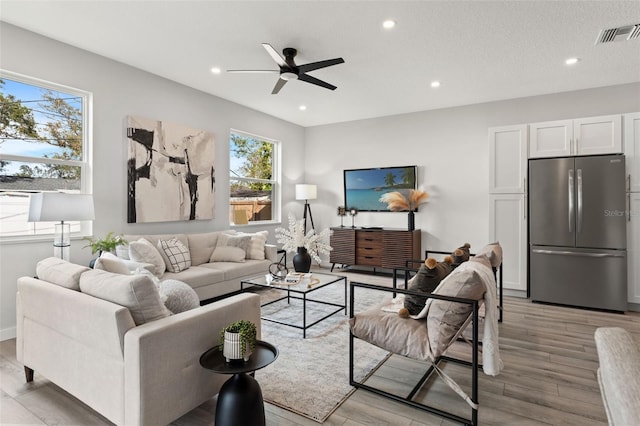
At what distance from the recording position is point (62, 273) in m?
2.19

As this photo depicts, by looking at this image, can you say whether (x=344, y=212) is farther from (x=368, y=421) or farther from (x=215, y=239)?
(x=368, y=421)

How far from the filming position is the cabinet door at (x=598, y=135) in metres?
4.21

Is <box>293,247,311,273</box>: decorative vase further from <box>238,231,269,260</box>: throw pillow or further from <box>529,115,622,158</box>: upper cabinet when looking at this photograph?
<box>529,115,622,158</box>: upper cabinet

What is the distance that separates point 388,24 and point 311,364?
2.95 m

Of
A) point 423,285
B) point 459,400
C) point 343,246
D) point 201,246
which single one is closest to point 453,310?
point 423,285

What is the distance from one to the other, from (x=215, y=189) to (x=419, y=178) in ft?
11.2

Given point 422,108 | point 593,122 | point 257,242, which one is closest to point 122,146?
point 257,242

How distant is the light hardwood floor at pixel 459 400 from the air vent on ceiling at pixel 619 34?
2.85 meters

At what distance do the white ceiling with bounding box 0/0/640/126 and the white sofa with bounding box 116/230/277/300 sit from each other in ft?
6.76

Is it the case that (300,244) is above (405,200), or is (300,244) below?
below

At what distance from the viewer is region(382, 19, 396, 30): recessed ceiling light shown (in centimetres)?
306

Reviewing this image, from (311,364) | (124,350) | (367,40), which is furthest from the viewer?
(367,40)

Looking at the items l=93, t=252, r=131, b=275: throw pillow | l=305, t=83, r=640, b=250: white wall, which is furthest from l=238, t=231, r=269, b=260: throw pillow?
l=93, t=252, r=131, b=275: throw pillow

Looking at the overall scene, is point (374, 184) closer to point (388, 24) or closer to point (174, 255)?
point (388, 24)
